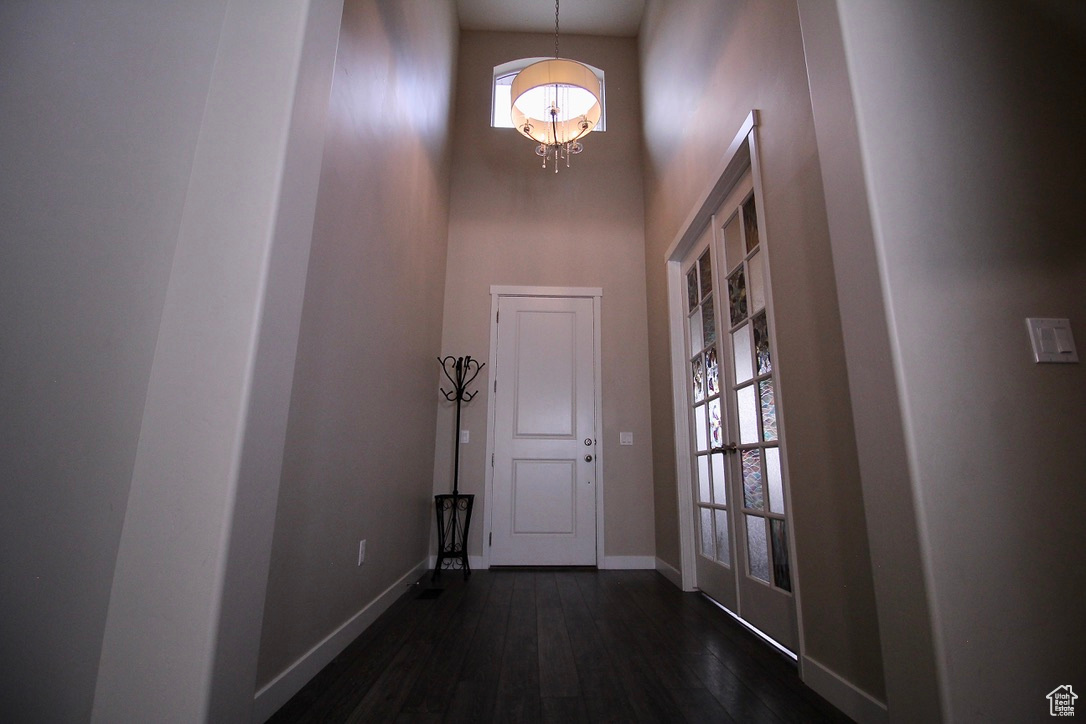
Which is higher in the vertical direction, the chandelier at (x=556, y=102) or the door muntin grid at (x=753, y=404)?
the chandelier at (x=556, y=102)

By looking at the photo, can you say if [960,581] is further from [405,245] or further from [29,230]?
[405,245]

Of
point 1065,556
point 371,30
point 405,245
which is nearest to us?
point 1065,556

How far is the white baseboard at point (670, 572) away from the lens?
3259mm

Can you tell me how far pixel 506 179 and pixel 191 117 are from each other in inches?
144

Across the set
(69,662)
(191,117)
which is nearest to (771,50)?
(191,117)

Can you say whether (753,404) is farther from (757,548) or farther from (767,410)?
(757,548)

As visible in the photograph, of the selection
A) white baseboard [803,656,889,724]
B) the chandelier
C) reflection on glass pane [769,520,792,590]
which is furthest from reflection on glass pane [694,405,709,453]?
the chandelier

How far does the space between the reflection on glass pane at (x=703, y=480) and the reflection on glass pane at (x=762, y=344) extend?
93 cm

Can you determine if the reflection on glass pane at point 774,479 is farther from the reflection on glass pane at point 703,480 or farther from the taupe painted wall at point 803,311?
the reflection on glass pane at point 703,480

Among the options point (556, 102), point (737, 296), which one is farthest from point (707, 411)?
point (556, 102)

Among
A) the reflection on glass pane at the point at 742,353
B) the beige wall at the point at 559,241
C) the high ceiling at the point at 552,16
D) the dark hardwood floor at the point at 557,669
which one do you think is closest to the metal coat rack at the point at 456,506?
the beige wall at the point at 559,241

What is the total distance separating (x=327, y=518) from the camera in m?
1.94

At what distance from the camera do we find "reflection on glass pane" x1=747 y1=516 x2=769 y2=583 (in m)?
2.26

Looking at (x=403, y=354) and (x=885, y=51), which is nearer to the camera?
(x=885, y=51)
